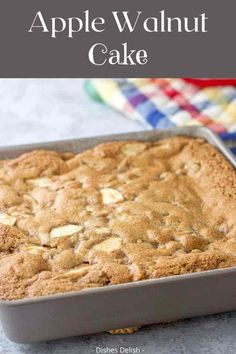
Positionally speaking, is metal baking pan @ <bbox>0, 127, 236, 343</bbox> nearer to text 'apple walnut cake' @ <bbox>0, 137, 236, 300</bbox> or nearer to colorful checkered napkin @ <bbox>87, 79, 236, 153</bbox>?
text 'apple walnut cake' @ <bbox>0, 137, 236, 300</bbox>

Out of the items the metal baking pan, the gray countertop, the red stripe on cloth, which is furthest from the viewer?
the red stripe on cloth

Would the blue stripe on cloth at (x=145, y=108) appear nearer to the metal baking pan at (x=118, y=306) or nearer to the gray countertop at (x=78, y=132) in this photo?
the gray countertop at (x=78, y=132)

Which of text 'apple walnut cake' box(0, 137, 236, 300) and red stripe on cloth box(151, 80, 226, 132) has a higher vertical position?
red stripe on cloth box(151, 80, 226, 132)

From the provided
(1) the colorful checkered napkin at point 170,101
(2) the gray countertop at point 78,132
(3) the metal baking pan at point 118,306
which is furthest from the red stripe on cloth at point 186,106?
(3) the metal baking pan at point 118,306

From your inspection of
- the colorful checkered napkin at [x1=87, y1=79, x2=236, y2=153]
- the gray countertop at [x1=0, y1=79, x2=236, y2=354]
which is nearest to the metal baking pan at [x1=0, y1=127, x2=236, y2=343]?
the gray countertop at [x1=0, y1=79, x2=236, y2=354]

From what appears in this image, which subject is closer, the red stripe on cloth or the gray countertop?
the gray countertop

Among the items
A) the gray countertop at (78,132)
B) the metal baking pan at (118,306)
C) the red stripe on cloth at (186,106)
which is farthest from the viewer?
the red stripe on cloth at (186,106)

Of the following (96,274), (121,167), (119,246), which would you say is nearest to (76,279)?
(96,274)
